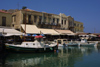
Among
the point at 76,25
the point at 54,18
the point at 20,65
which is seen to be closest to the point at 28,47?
the point at 20,65

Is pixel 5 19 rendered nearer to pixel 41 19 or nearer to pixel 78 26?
pixel 41 19

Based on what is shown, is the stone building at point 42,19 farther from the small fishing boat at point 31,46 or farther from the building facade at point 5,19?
the small fishing boat at point 31,46

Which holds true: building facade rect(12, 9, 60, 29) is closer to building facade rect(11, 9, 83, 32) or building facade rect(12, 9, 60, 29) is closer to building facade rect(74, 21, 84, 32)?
building facade rect(11, 9, 83, 32)

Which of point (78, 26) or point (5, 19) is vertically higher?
point (5, 19)

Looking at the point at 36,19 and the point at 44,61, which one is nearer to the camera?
the point at 44,61

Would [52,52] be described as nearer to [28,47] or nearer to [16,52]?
[28,47]

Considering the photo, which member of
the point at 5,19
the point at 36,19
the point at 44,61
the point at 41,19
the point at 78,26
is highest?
the point at 41,19

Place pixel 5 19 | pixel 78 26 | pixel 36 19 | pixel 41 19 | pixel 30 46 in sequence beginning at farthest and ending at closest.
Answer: pixel 78 26, pixel 41 19, pixel 36 19, pixel 5 19, pixel 30 46

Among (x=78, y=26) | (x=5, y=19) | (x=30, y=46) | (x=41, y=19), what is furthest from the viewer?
(x=78, y=26)

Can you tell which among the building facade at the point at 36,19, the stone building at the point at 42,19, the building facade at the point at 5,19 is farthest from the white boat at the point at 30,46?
the building facade at the point at 36,19

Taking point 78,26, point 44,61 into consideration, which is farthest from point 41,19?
point 78,26

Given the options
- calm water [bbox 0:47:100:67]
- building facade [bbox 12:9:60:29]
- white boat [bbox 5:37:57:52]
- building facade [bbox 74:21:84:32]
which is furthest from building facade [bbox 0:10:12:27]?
building facade [bbox 74:21:84:32]

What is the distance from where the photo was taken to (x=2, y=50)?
21.7 metres

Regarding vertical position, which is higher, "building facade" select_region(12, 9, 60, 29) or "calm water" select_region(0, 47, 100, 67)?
"building facade" select_region(12, 9, 60, 29)
